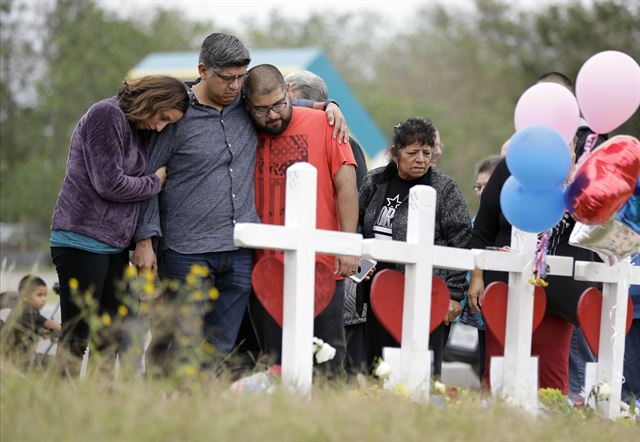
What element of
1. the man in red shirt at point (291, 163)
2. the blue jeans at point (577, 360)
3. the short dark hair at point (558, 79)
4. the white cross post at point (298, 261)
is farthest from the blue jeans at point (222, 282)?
the blue jeans at point (577, 360)

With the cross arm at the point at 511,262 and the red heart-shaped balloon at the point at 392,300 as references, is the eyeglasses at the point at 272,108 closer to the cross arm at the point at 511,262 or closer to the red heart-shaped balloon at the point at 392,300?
the red heart-shaped balloon at the point at 392,300

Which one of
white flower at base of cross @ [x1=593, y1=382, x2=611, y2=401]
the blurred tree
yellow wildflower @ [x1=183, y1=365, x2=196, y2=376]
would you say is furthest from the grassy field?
the blurred tree

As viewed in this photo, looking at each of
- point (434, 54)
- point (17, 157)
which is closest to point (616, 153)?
point (17, 157)

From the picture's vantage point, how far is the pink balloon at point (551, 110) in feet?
15.5

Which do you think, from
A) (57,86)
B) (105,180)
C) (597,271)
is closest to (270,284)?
(105,180)

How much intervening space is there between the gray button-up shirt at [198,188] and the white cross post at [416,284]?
77 centimetres

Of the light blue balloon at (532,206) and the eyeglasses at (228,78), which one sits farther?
the eyeglasses at (228,78)

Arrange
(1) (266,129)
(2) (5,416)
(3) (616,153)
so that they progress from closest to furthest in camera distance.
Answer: (2) (5,416), (3) (616,153), (1) (266,129)

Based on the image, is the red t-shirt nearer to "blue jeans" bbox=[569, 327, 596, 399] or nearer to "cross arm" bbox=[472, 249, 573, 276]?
"cross arm" bbox=[472, 249, 573, 276]

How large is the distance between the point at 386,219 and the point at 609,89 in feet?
4.24

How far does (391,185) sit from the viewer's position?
551 cm

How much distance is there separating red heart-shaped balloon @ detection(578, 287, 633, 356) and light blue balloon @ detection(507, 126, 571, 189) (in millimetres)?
896

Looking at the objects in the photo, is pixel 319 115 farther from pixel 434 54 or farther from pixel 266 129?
pixel 434 54

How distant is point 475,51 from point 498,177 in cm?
3630
